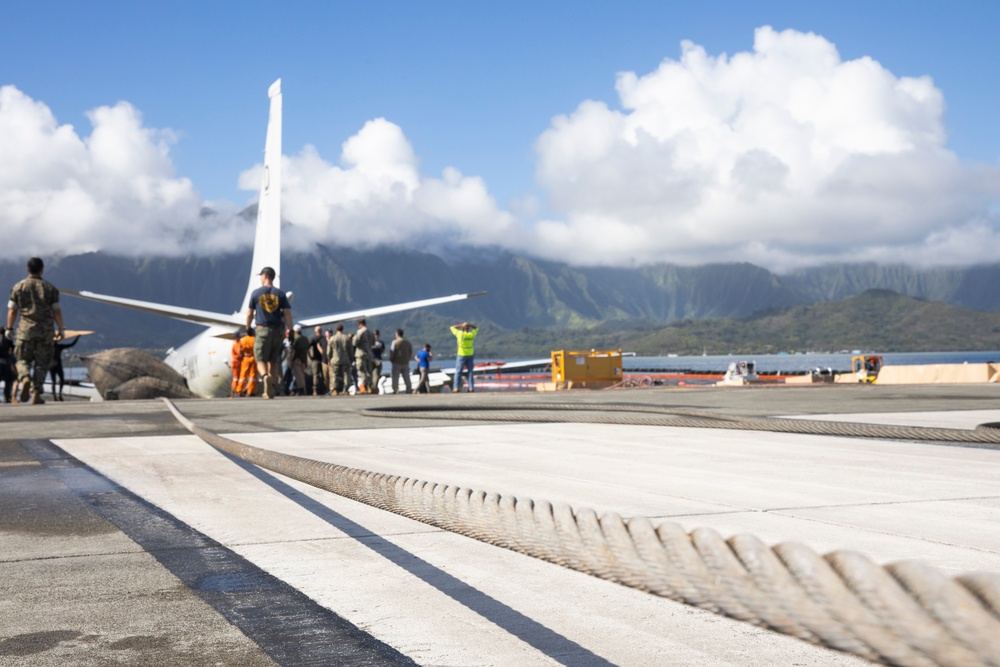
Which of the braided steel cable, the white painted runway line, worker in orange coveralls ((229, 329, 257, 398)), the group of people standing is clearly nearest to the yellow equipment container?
the group of people standing

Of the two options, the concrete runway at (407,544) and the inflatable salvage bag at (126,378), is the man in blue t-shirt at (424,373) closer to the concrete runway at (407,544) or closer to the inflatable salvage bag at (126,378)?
the inflatable salvage bag at (126,378)

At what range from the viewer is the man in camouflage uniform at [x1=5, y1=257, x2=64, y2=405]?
15.5 meters

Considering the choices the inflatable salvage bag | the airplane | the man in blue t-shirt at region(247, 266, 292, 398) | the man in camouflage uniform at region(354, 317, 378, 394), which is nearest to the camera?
the man in blue t-shirt at region(247, 266, 292, 398)

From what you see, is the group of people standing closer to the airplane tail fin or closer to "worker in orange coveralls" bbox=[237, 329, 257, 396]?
"worker in orange coveralls" bbox=[237, 329, 257, 396]

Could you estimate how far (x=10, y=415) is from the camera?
1288cm

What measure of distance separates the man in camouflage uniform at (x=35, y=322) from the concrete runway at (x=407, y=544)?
8.28 m

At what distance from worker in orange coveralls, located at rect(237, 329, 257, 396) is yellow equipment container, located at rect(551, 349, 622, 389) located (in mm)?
11964

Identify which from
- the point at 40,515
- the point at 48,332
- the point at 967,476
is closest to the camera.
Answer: the point at 40,515

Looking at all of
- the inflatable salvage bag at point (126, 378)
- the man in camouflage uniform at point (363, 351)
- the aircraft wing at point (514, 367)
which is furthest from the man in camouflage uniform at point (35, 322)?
the aircraft wing at point (514, 367)

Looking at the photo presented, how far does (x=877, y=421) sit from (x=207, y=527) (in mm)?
7555

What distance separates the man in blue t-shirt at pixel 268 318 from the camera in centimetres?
1587

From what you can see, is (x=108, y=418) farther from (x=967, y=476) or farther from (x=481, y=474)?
(x=967, y=476)

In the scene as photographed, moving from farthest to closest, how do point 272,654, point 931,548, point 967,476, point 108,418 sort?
point 108,418 < point 967,476 < point 931,548 < point 272,654

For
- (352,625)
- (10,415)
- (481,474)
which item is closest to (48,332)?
(10,415)
